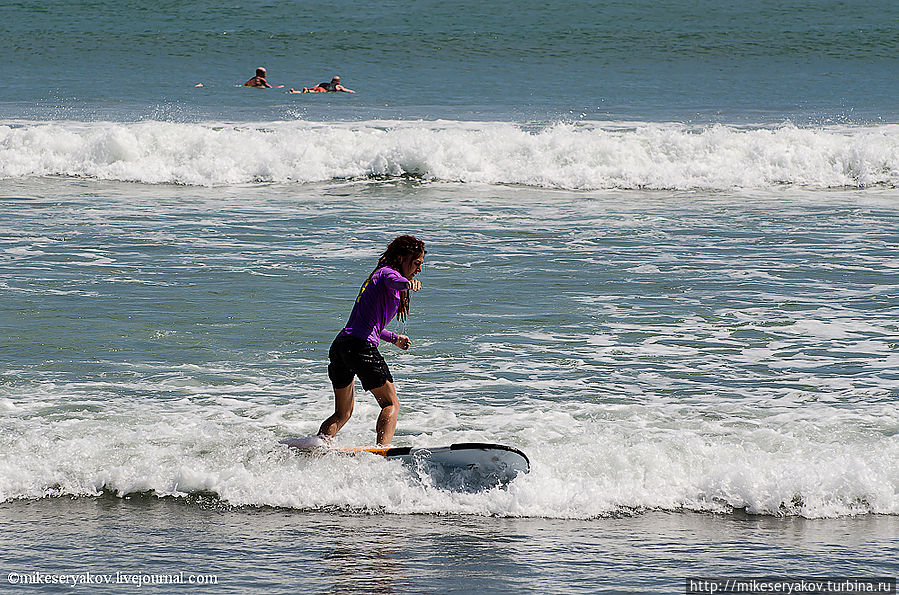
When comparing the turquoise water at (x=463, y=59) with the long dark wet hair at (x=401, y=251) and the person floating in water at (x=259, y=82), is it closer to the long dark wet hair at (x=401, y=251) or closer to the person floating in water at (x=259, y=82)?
the person floating in water at (x=259, y=82)

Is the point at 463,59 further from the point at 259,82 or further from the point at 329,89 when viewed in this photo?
the point at 259,82

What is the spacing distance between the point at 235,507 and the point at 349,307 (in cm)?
508

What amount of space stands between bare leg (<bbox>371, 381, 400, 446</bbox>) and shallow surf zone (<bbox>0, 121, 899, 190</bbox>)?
1382 centimetres

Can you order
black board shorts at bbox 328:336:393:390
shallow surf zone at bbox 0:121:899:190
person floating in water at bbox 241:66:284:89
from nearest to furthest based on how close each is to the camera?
1. black board shorts at bbox 328:336:393:390
2. shallow surf zone at bbox 0:121:899:190
3. person floating in water at bbox 241:66:284:89

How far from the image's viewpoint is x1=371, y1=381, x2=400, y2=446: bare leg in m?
6.98

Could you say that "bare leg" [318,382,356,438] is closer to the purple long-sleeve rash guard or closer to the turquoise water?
the purple long-sleeve rash guard

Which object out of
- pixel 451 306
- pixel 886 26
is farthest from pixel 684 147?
pixel 886 26

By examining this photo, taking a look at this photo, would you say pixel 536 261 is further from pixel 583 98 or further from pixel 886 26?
pixel 886 26

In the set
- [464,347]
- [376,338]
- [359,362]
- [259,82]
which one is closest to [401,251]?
[376,338]

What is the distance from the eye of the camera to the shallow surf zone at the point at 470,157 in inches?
817

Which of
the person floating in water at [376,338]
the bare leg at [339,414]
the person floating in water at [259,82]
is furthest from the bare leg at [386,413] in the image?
the person floating in water at [259,82]

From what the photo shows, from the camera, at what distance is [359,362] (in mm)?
6914

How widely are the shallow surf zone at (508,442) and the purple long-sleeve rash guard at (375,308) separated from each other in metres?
0.78

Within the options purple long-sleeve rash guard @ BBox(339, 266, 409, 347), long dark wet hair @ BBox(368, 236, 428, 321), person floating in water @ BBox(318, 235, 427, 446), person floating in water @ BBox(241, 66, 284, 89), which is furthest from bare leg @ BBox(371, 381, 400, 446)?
person floating in water @ BBox(241, 66, 284, 89)
